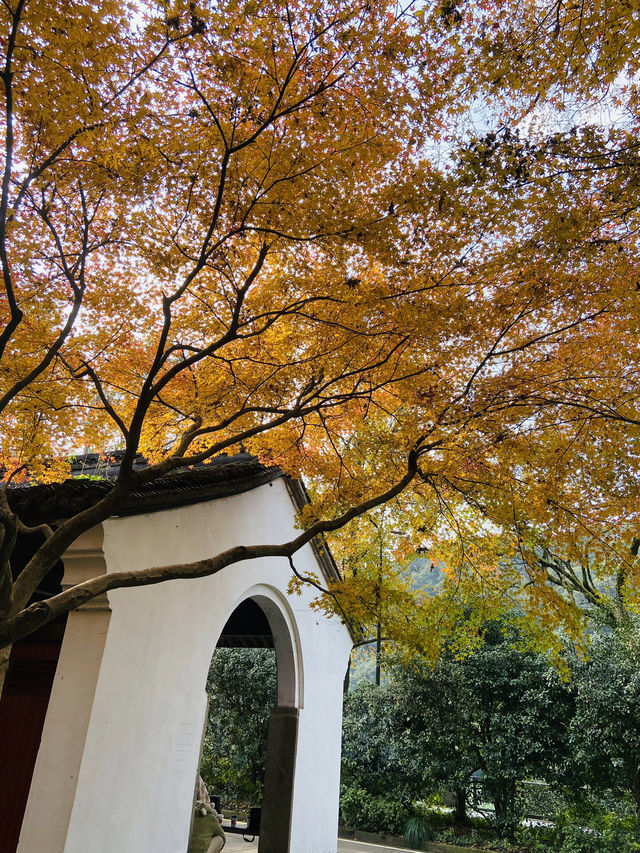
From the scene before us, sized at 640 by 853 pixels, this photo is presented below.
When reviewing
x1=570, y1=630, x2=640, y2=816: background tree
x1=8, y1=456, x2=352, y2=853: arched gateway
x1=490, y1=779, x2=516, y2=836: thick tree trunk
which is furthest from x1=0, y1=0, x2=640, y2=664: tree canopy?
x1=490, y1=779, x2=516, y2=836: thick tree trunk

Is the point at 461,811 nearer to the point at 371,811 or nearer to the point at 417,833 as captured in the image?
the point at 417,833

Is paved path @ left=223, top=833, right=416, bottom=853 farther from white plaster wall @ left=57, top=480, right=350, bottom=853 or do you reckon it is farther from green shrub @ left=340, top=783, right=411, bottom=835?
white plaster wall @ left=57, top=480, right=350, bottom=853

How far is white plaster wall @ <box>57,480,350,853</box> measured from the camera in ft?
16.1

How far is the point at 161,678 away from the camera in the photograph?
576 cm

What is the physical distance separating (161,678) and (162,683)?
0.06 meters

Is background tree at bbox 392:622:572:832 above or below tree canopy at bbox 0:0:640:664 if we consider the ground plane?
below

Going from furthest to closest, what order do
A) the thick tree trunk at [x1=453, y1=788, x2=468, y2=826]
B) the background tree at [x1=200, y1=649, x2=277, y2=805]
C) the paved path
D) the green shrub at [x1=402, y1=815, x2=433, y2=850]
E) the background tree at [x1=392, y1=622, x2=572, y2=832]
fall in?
the background tree at [x1=200, y1=649, x2=277, y2=805] → the thick tree trunk at [x1=453, y1=788, x2=468, y2=826] → the green shrub at [x1=402, y1=815, x2=433, y2=850] → the background tree at [x1=392, y1=622, x2=572, y2=832] → the paved path

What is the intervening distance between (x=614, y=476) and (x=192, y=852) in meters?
7.41

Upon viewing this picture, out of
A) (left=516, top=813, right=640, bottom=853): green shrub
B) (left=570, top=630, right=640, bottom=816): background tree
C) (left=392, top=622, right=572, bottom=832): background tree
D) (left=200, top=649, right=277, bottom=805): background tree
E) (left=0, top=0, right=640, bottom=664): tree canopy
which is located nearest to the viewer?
(left=0, top=0, right=640, bottom=664): tree canopy

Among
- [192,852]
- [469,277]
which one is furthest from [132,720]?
[469,277]

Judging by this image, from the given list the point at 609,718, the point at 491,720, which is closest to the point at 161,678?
the point at 609,718

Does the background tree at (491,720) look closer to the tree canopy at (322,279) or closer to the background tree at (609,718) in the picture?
the background tree at (609,718)

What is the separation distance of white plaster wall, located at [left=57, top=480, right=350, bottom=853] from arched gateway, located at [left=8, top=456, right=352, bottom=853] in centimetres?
2

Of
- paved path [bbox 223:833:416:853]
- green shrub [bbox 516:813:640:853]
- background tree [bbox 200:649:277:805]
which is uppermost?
background tree [bbox 200:649:277:805]
